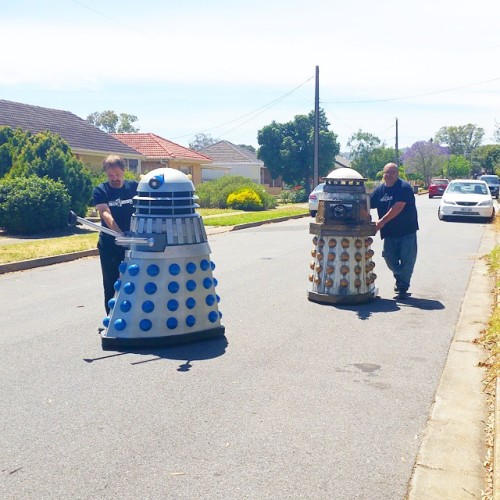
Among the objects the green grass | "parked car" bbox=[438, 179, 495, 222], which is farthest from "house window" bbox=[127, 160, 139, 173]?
the green grass

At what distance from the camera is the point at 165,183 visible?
6820 millimetres

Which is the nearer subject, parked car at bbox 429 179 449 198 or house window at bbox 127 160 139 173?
house window at bbox 127 160 139 173

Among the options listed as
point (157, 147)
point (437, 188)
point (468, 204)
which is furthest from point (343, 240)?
point (437, 188)

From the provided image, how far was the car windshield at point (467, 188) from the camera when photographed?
26.7 m

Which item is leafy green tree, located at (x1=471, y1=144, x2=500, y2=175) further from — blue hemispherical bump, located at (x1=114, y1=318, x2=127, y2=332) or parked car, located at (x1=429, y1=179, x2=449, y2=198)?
blue hemispherical bump, located at (x1=114, y1=318, x2=127, y2=332)

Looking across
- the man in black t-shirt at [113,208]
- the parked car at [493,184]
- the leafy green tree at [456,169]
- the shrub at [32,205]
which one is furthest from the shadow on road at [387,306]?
the leafy green tree at [456,169]

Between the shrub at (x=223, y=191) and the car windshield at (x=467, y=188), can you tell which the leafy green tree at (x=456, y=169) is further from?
the car windshield at (x=467, y=188)

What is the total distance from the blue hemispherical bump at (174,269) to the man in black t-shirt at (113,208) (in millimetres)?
761

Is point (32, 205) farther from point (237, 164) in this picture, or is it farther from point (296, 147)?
point (237, 164)

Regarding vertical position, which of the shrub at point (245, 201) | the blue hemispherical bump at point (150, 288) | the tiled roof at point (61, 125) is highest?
the tiled roof at point (61, 125)

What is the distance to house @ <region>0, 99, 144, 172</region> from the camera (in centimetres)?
3434

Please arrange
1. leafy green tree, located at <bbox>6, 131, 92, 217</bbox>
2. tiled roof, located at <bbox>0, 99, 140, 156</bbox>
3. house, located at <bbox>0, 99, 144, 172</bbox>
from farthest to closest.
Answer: house, located at <bbox>0, 99, 144, 172</bbox>, tiled roof, located at <bbox>0, 99, 140, 156</bbox>, leafy green tree, located at <bbox>6, 131, 92, 217</bbox>

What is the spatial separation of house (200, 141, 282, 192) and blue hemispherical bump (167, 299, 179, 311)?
2389 inches

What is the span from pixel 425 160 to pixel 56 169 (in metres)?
84.1
